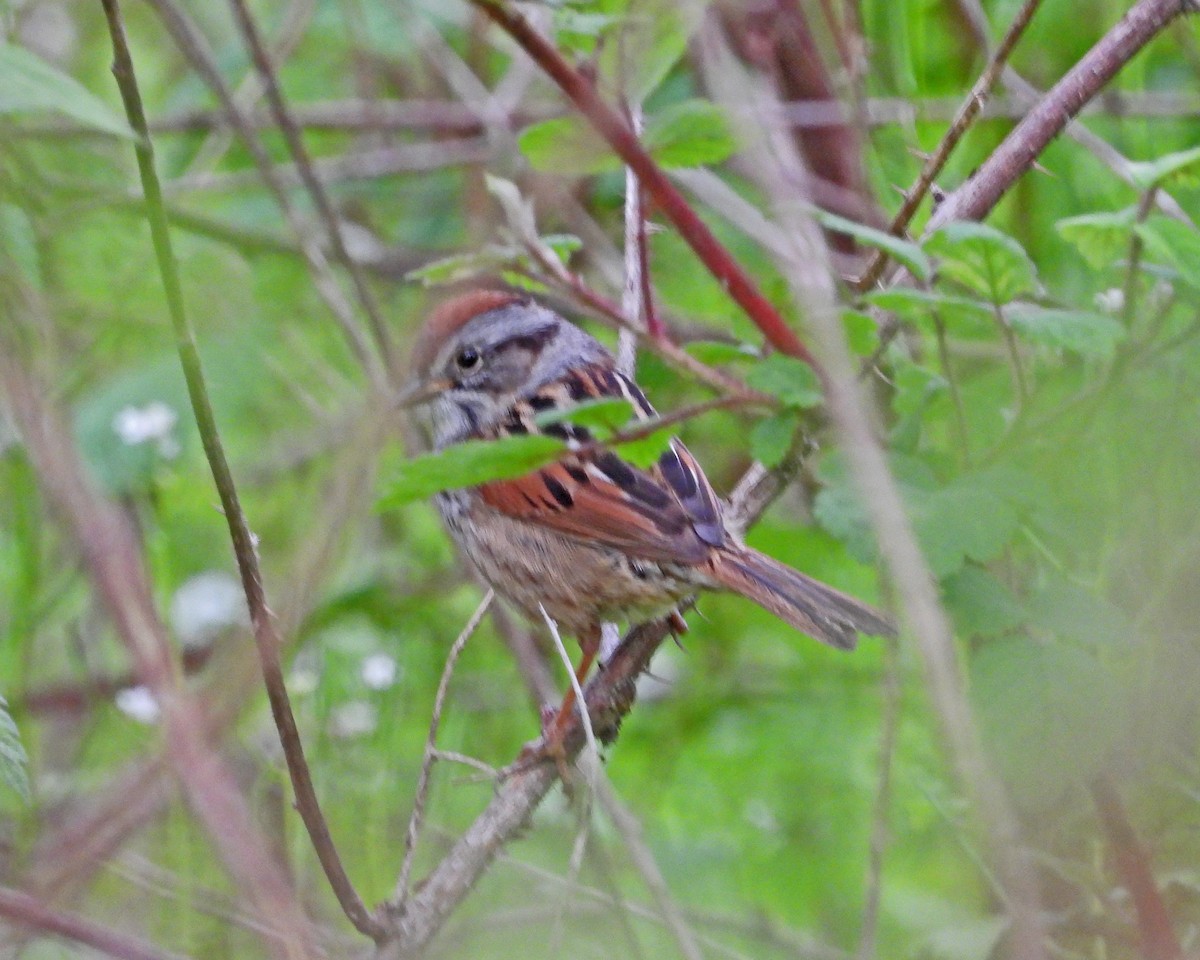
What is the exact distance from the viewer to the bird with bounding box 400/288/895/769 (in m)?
2.60

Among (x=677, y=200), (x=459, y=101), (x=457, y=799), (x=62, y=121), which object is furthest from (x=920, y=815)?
(x=62, y=121)

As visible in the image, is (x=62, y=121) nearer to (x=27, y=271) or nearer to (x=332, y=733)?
(x=27, y=271)

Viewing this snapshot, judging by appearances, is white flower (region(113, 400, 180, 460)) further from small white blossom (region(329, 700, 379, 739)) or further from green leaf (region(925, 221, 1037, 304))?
green leaf (region(925, 221, 1037, 304))

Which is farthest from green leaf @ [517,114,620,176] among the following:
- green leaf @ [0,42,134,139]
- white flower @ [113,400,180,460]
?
white flower @ [113,400,180,460]

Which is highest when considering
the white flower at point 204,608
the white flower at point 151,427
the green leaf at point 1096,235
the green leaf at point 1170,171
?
the green leaf at point 1170,171

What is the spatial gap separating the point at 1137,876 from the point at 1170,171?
1.07 metres

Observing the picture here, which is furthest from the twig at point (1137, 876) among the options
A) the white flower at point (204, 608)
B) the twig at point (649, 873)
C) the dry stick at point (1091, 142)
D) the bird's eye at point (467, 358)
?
the white flower at point (204, 608)

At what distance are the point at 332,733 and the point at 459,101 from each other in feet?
8.49

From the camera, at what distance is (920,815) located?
318 cm

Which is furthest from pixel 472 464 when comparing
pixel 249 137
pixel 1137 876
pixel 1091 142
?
pixel 1091 142

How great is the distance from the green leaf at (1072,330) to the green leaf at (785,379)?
0.36 m

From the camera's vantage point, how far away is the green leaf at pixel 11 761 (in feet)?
5.18

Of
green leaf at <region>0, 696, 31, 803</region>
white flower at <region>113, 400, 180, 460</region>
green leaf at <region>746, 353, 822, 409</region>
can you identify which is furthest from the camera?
white flower at <region>113, 400, 180, 460</region>

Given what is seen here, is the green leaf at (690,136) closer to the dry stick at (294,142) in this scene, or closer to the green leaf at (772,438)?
the green leaf at (772,438)
